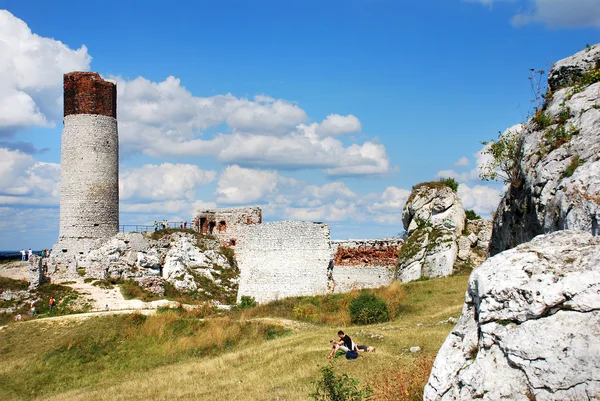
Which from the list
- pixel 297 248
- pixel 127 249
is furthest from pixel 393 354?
pixel 127 249

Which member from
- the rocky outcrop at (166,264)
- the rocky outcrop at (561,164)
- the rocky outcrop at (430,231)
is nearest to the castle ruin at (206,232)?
the rocky outcrop at (166,264)

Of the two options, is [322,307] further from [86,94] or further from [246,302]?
[86,94]

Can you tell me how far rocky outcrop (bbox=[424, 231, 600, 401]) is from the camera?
206 inches

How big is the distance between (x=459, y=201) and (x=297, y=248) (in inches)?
358

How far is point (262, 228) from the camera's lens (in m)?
30.1

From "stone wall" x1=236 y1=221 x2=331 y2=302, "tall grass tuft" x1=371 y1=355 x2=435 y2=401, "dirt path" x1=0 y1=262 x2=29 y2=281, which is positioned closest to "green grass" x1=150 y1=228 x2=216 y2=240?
"dirt path" x1=0 y1=262 x2=29 y2=281

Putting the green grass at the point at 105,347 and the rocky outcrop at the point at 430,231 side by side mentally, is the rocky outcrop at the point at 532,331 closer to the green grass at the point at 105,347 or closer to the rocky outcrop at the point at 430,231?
the green grass at the point at 105,347

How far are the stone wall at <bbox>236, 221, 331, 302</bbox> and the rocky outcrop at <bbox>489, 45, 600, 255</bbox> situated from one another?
17486mm

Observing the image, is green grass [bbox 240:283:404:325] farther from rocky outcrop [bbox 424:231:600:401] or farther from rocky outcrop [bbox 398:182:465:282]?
rocky outcrop [bbox 424:231:600:401]

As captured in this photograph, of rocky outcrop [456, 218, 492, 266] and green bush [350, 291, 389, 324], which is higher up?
rocky outcrop [456, 218, 492, 266]

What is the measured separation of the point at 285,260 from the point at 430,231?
7.52 m

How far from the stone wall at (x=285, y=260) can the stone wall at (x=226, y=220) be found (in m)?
8.41

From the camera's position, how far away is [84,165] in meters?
35.3

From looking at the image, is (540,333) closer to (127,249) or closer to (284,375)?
(284,375)
